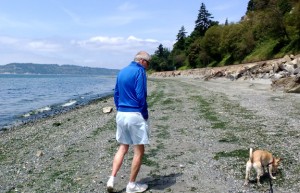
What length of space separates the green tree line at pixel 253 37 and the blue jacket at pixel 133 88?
184ft

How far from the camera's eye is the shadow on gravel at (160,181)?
8805 mm

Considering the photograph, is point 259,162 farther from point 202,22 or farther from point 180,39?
point 180,39

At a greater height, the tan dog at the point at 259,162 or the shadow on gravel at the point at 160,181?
the tan dog at the point at 259,162

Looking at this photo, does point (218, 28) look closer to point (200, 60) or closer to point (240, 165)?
point (200, 60)

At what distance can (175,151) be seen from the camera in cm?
1227

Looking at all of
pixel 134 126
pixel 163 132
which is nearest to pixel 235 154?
pixel 134 126

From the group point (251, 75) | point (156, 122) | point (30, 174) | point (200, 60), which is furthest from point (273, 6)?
point (30, 174)

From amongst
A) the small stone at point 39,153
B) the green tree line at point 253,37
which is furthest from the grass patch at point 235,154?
the green tree line at point 253,37

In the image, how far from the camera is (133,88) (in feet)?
26.0

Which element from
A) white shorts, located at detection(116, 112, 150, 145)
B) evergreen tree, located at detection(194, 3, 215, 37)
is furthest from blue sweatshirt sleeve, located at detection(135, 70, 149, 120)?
evergreen tree, located at detection(194, 3, 215, 37)

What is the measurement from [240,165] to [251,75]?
43110 millimetres

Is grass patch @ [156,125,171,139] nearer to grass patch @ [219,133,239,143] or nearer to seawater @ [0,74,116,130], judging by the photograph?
grass patch @ [219,133,239,143]

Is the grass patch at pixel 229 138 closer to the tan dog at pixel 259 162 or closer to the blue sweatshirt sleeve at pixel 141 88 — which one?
the tan dog at pixel 259 162

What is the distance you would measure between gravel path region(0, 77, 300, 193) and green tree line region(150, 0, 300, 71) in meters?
46.5
